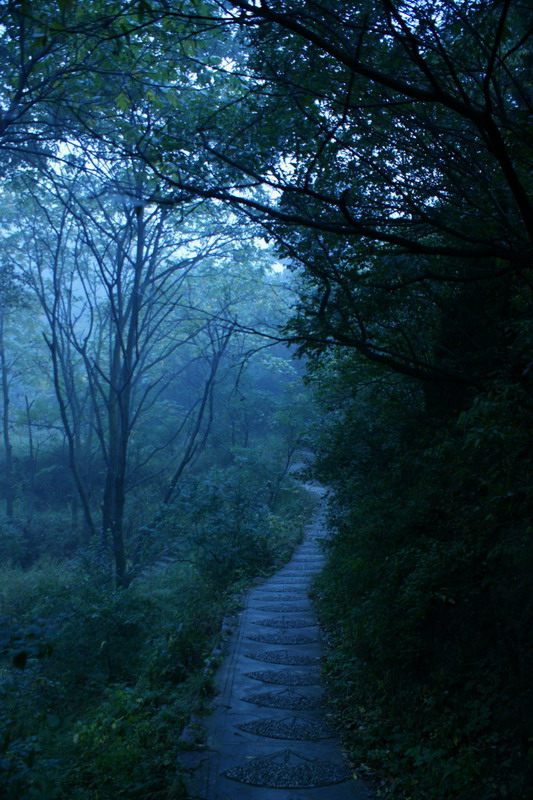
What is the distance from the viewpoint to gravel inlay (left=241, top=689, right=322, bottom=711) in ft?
16.3

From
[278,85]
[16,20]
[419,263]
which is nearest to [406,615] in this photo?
[419,263]

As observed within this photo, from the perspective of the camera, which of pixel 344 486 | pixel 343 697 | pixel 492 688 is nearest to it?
pixel 492 688

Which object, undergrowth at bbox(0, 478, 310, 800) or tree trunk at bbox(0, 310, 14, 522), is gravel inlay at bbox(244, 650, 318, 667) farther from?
tree trunk at bbox(0, 310, 14, 522)

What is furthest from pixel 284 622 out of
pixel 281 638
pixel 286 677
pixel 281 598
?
pixel 286 677

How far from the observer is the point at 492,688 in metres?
3.87

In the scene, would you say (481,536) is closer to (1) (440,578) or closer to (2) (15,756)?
(1) (440,578)

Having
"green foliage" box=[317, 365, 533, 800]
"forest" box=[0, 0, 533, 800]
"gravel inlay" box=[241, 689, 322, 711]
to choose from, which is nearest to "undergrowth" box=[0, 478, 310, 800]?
"forest" box=[0, 0, 533, 800]

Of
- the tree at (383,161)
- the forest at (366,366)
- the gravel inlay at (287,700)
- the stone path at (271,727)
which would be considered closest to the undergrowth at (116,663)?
the forest at (366,366)

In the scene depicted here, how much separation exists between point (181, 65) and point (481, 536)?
6.64 metres

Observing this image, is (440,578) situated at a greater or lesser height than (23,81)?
lesser

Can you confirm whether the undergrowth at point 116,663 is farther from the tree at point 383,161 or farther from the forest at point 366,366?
the tree at point 383,161

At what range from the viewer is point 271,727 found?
14.9 feet

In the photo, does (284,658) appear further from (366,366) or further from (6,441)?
(6,441)

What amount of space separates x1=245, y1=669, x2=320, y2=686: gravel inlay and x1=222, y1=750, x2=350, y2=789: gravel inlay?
1.40 meters
